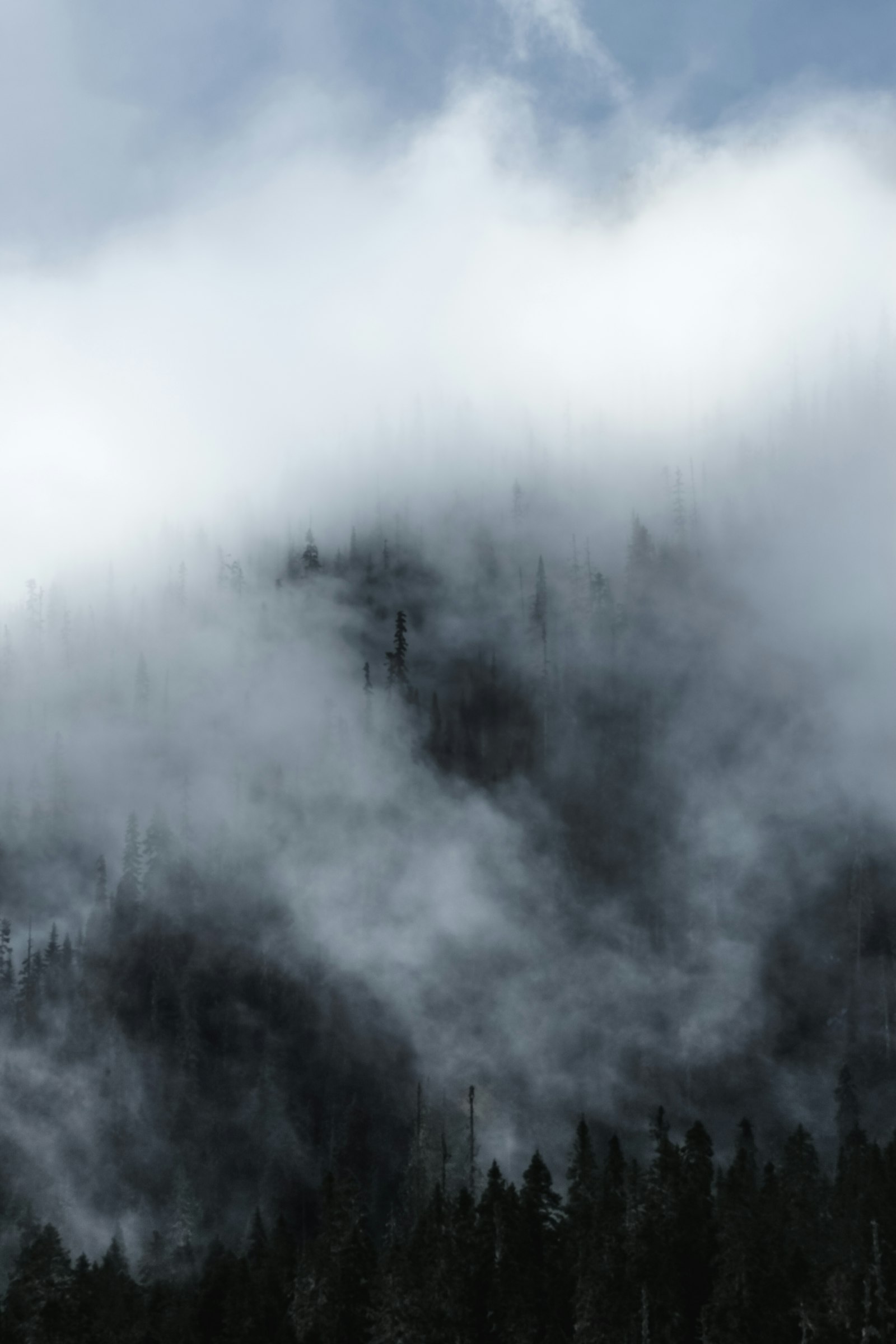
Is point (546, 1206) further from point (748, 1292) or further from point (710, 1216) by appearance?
point (748, 1292)

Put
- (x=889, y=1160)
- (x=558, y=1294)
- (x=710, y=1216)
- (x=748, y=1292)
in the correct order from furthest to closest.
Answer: (x=889, y=1160) < (x=710, y=1216) < (x=558, y=1294) < (x=748, y=1292)

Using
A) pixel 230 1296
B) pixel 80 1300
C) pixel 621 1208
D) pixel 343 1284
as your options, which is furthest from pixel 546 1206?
pixel 80 1300

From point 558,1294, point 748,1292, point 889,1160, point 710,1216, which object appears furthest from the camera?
point 889,1160

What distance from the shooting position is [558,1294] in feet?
427

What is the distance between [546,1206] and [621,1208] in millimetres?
12934

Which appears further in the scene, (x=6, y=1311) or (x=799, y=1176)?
(x=799, y=1176)

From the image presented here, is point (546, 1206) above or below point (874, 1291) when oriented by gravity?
above

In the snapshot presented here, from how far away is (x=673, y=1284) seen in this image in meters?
127

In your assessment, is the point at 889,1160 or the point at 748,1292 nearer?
the point at 748,1292

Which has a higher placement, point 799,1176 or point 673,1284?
point 799,1176

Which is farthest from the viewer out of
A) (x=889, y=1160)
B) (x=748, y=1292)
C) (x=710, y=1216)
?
(x=889, y=1160)

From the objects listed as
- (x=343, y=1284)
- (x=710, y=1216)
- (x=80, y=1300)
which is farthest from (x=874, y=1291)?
(x=80, y=1300)

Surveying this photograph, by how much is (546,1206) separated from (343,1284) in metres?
24.9

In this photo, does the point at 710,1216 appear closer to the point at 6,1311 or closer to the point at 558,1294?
the point at 558,1294
